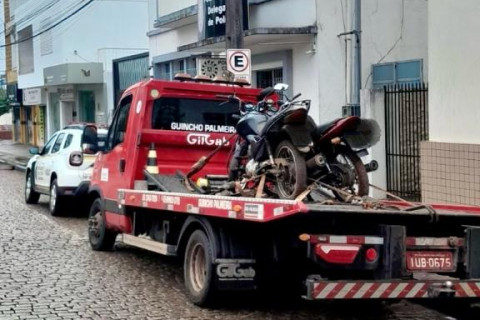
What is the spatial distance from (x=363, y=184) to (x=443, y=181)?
13.5 feet

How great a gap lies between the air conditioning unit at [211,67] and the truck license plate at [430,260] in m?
7.55

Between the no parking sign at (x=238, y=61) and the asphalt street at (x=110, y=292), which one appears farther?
the no parking sign at (x=238, y=61)

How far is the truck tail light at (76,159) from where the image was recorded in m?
14.5

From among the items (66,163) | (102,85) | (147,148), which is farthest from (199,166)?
(102,85)

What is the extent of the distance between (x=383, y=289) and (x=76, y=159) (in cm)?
933

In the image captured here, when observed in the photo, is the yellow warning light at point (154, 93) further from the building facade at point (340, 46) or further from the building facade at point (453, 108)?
the building facade at point (340, 46)

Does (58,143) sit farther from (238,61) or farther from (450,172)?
(450,172)

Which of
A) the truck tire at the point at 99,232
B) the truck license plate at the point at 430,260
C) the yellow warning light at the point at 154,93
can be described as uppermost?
the yellow warning light at the point at 154,93

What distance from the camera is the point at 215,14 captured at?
1759cm

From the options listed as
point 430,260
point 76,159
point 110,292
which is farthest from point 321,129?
point 76,159

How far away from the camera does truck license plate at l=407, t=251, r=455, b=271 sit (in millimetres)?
6504

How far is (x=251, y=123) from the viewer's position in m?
8.06

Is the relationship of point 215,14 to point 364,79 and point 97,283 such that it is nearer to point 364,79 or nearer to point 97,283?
point 364,79

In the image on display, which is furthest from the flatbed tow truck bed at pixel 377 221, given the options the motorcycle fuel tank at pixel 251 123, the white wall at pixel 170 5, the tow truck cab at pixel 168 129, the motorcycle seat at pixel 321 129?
the white wall at pixel 170 5
